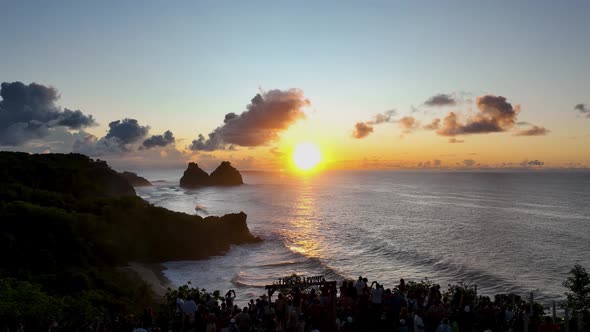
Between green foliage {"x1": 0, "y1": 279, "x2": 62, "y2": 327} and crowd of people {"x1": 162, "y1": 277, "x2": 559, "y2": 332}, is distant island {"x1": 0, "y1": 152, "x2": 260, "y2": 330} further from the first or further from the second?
crowd of people {"x1": 162, "y1": 277, "x2": 559, "y2": 332}

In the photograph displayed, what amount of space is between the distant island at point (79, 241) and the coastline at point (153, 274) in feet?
4.52

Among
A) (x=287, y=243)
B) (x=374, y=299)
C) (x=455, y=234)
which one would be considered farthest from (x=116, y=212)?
(x=455, y=234)

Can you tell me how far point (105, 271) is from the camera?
1587 inches

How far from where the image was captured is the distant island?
28828 mm

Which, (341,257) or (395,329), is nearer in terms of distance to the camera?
(395,329)

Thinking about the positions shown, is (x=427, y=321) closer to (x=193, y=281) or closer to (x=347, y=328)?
(x=347, y=328)

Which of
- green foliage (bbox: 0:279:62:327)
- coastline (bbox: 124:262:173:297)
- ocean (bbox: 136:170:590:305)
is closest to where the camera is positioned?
green foliage (bbox: 0:279:62:327)

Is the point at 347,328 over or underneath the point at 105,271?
over

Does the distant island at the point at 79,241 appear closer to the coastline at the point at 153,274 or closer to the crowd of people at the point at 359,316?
the coastline at the point at 153,274

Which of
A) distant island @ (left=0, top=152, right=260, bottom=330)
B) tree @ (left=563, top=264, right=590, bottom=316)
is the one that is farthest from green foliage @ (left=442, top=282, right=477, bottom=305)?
distant island @ (left=0, top=152, right=260, bottom=330)

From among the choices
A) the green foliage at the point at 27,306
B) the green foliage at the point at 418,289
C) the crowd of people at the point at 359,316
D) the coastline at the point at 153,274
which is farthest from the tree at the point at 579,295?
the coastline at the point at 153,274

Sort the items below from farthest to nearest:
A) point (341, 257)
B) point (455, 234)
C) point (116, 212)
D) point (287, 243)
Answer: point (455, 234) < point (287, 243) < point (341, 257) < point (116, 212)

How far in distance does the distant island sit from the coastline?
1378 mm

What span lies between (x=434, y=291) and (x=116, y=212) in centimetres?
4593
